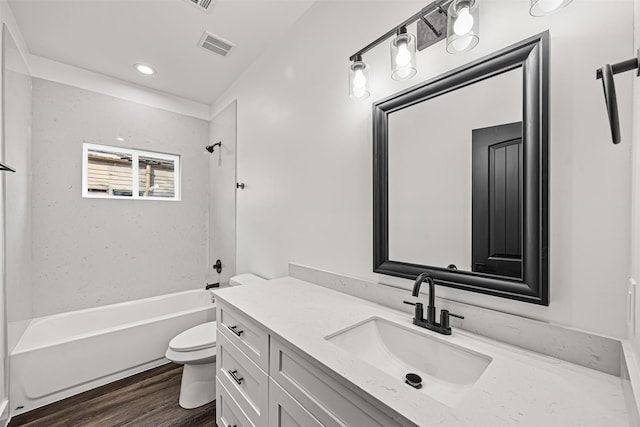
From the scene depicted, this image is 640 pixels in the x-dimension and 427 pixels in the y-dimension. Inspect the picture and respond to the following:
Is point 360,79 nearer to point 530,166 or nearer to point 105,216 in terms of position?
point 530,166

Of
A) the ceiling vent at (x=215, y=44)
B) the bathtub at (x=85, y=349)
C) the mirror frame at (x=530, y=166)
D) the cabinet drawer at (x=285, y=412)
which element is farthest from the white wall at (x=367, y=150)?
the bathtub at (x=85, y=349)

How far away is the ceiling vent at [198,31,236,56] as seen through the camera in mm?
2091

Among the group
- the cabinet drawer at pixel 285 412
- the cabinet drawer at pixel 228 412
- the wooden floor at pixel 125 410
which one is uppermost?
the cabinet drawer at pixel 285 412

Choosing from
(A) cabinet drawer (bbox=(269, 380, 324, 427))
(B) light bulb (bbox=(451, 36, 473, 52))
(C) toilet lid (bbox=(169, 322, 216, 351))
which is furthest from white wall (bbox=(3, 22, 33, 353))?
(B) light bulb (bbox=(451, 36, 473, 52))

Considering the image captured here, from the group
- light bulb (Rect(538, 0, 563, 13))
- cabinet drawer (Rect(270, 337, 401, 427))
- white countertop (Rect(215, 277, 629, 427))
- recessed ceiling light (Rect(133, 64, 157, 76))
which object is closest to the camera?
white countertop (Rect(215, 277, 629, 427))

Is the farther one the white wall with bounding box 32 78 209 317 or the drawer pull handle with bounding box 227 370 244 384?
the white wall with bounding box 32 78 209 317

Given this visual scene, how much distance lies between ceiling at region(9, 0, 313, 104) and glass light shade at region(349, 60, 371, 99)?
835 millimetres

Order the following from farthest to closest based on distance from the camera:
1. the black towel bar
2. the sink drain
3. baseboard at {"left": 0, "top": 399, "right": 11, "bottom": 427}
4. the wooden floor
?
the wooden floor
baseboard at {"left": 0, "top": 399, "right": 11, "bottom": 427}
the sink drain
the black towel bar

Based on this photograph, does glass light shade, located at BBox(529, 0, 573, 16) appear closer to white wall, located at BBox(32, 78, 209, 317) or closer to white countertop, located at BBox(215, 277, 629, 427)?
white countertop, located at BBox(215, 277, 629, 427)

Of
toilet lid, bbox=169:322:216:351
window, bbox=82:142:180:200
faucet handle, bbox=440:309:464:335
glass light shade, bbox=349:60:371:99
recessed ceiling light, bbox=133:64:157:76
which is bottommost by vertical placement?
toilet lid, bbox=169:322:216:351

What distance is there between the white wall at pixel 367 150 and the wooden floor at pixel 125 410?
107 cm

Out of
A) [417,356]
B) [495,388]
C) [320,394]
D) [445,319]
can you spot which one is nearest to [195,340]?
[320,394]

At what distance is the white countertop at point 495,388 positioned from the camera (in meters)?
0.58

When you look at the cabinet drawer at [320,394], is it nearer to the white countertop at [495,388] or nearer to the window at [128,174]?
the white countertop at [495,388]
